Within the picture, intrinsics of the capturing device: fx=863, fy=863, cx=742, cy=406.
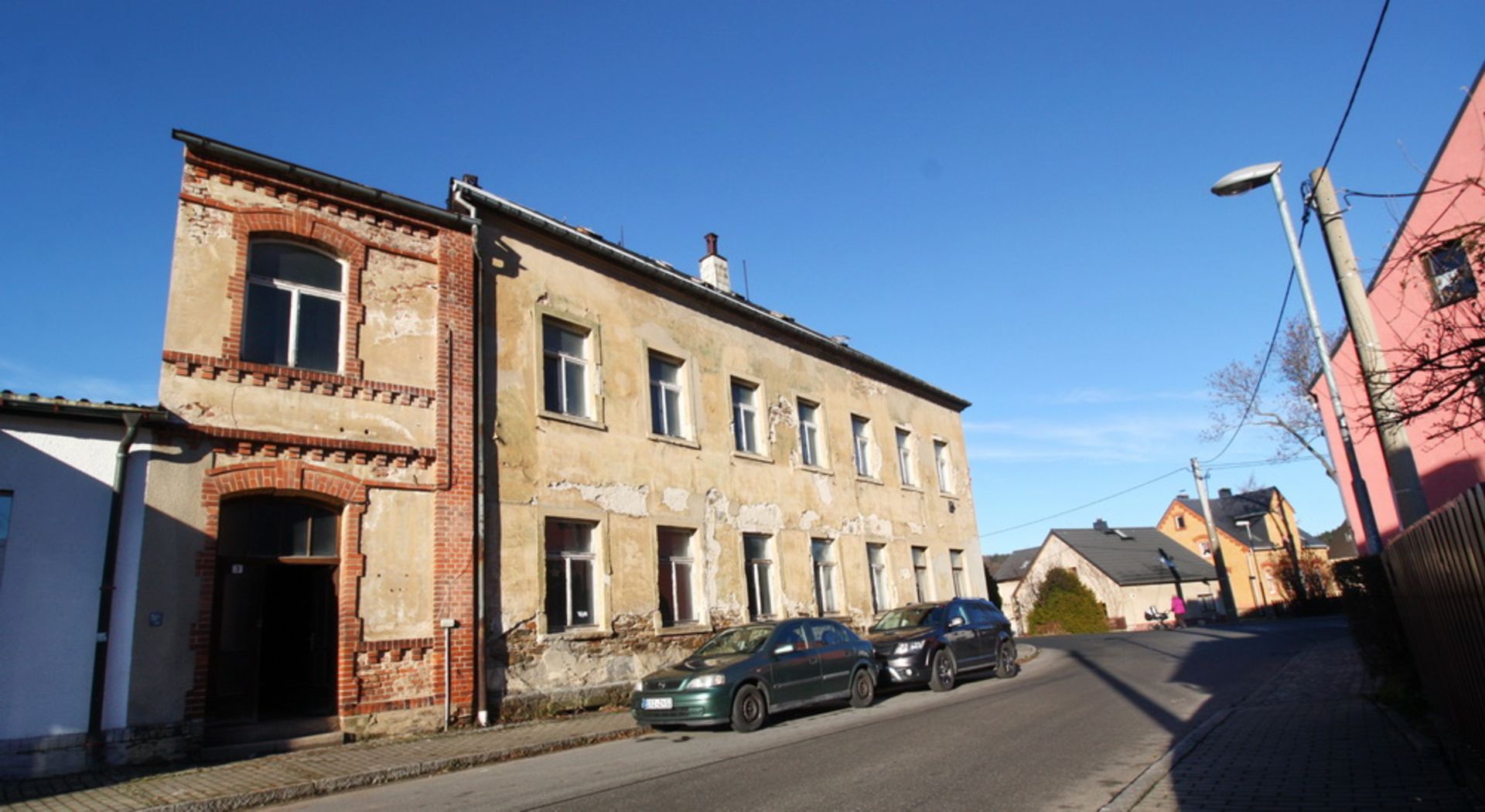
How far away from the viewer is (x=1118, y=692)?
1360 centimetres

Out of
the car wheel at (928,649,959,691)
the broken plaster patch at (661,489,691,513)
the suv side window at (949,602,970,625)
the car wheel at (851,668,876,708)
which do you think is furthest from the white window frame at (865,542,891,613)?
the car wheel at (851,668,876,708)

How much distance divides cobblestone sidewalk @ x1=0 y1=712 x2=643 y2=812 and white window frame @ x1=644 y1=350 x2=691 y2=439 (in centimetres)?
678

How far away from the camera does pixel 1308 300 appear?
12.8 m

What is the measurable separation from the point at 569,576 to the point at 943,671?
6.87 meters

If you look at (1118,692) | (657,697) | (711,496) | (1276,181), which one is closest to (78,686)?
(657,697)

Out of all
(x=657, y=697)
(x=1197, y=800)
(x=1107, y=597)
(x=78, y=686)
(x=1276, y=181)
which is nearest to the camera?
(x=1197, y=800)

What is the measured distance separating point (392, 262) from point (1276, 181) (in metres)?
13.0

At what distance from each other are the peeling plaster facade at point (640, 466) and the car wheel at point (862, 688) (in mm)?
3508

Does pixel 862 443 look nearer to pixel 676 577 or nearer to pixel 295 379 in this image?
pixel 676 577

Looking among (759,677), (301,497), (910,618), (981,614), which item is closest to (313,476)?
(301,497)

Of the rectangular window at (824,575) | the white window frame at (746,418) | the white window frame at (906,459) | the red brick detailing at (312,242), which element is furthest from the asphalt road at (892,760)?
the white window frame at (906,459)

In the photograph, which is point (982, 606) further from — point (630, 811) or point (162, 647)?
point (162, 647)

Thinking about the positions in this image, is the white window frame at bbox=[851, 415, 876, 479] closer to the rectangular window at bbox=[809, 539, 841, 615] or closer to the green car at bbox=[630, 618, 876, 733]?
the rectangular window at bbox=[809, 539, 841, 615]

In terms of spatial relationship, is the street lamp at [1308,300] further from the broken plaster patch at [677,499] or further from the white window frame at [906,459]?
the white window frame at [906,459]
